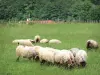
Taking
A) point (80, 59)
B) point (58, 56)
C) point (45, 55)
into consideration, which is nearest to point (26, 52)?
point (45, 55)

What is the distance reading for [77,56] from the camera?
40.1 ft

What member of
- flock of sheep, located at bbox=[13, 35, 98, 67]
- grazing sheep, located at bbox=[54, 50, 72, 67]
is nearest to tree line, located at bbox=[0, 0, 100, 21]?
flock of sheep, located at bbox=[13, 35, 98, 67]

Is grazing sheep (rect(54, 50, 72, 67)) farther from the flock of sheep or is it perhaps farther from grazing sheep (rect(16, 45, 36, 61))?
grazing sheep (rect(16, 45, 36, 61))

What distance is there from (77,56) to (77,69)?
566 mm

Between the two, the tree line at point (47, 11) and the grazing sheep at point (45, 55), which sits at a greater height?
the grazing sheep at point (45, 55)

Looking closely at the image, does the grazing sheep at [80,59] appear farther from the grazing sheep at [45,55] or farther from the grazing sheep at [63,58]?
the grazing sheep at [45,55]

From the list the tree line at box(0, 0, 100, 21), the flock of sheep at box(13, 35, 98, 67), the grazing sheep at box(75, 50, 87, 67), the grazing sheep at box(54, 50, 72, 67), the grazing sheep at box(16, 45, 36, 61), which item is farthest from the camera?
the tree line at box(0, 0, 100, 21)

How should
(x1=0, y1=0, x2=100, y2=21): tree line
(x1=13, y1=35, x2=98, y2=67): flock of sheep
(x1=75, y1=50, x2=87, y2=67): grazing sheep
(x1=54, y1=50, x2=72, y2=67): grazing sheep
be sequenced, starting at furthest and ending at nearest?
(x1=0, y1=0, x2=100, y2=21): tree line → (x1=75, y1=50, x2=87, y2=67): grazing sheep → (x1=13, y1=35, x2=98, y2=67): flock of sheep → (x1=54, y1=50, x2=72, y2=67): grazing sheep

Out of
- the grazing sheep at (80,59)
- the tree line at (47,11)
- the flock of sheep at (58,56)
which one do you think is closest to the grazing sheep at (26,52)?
the flock of sheep at (58,56)

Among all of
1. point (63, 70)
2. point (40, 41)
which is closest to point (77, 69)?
point (63, 70)

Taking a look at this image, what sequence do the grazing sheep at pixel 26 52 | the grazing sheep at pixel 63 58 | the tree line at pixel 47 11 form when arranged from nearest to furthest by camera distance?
1. the grazing sheep at pixel 63 58
2. the grazing sheep at pixel 26 52
3. the tree line at pixel 47 11

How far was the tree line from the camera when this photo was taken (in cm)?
4845

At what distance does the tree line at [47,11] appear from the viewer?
159 ft

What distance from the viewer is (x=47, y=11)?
50000 millimetres
